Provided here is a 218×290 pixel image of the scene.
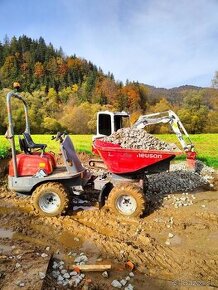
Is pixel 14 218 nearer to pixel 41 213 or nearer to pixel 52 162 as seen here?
pixel 41 213

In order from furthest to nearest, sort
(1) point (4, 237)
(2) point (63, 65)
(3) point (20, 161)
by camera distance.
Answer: (2) point (63, 65)
(3) point (20, 161)
(1) point (4, 237)

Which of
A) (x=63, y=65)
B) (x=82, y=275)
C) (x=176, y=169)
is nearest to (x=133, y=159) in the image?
(x=82, y=275)

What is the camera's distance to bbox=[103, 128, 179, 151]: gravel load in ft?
27.2

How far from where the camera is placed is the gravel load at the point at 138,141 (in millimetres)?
8281

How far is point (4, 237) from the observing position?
6660 mm

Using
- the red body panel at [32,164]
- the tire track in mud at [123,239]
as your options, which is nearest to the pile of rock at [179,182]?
the tire track in mud at [123,239]

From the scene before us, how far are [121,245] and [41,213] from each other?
2.44m

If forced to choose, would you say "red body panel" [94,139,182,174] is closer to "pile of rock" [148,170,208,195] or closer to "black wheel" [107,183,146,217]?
"black wheel" [107,183,146,217]

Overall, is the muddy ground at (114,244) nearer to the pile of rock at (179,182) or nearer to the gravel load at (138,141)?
the pile of rock at (179,182)

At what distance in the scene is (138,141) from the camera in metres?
8.41

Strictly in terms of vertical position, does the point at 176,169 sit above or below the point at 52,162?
below

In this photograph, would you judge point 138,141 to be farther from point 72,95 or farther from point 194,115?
point 72,95

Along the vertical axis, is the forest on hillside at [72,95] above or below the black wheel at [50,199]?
above

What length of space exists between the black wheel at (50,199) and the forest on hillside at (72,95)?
20174 millimetres
